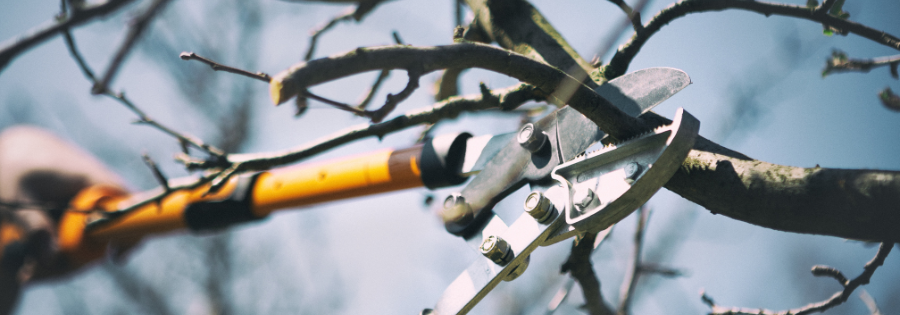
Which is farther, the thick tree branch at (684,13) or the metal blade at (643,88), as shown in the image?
the thick tree branch at (684,13)

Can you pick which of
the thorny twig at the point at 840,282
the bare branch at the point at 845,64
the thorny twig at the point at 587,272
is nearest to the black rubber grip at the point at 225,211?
the thorny twig at the point at 587,272

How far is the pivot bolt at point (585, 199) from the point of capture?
4.24 feet


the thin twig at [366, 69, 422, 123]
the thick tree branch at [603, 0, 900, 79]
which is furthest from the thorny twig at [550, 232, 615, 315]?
the thin twig at [366, 69, 422, 123]

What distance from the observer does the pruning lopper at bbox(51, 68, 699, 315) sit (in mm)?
1227

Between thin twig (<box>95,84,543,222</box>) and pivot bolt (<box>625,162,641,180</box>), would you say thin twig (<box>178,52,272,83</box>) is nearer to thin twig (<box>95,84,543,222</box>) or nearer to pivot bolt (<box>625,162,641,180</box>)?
thin twig (<box>95,84,543,222</box>)

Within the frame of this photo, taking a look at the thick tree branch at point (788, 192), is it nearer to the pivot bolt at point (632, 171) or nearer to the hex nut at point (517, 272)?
the pivot bolt at point (632, 171)

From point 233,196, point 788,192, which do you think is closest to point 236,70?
point 233,196

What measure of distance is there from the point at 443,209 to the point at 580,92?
0.64 metres

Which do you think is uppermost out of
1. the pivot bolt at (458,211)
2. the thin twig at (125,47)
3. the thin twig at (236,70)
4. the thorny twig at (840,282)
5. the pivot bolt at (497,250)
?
the thin twig at (236,70)

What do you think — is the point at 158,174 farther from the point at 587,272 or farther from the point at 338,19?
the point at 587,272

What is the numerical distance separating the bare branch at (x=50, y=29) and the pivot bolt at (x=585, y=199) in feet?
3.39

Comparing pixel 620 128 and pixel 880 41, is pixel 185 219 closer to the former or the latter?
pixel 620 128

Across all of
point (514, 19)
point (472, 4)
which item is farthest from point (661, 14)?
point (472, 4)

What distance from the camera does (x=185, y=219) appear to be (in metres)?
2.40
